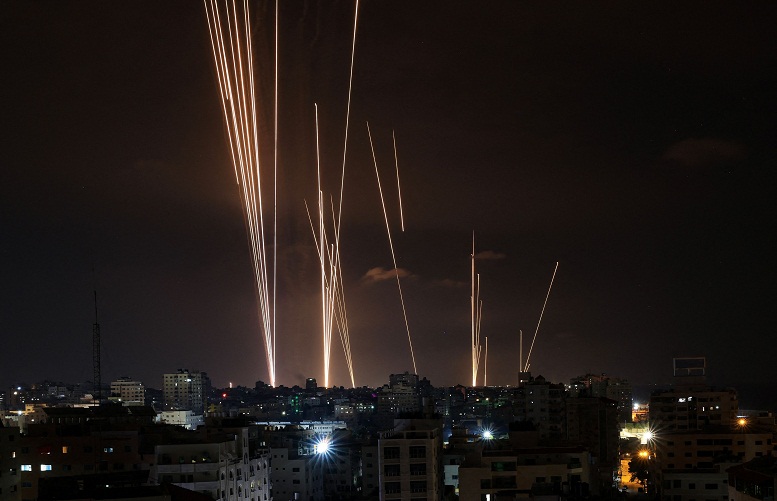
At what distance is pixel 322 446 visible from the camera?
38.6 meters

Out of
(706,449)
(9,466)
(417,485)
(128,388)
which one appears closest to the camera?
(417,485)

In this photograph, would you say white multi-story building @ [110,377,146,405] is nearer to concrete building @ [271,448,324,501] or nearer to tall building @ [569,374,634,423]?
tall building @ [569,374,634,423]

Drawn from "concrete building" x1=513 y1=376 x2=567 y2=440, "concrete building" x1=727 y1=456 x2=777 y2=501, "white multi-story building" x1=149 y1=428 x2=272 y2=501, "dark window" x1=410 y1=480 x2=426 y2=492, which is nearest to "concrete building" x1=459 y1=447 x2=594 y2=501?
"dark window" x1=410 y1=480 x2=426 y2=492

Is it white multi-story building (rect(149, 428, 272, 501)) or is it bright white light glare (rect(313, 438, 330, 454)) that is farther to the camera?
bright white light glare (rect(313, 438, 330, 454))

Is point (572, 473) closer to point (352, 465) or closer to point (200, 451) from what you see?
point (200, 451)

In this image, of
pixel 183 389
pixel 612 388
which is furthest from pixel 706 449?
pixel 183 389

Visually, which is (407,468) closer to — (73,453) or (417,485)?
(417,485)

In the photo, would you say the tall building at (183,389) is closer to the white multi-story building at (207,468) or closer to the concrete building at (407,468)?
the white multi-story building at (207,468)

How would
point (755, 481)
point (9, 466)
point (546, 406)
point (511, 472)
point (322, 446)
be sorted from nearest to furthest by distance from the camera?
point (755, 481)
point (511, 472)
point (9, 466)
point (322, 446)
point (546, 406)

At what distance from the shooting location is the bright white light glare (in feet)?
122

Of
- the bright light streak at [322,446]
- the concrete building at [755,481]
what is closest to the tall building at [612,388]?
the bright light streak at [322,446]

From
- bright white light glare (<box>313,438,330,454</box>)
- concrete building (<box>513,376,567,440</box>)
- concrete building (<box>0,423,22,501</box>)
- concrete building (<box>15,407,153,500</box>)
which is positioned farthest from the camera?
concrete building (<box>513,376,567,440</box>)

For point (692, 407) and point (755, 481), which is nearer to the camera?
point (755, 481)

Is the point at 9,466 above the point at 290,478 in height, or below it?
above
